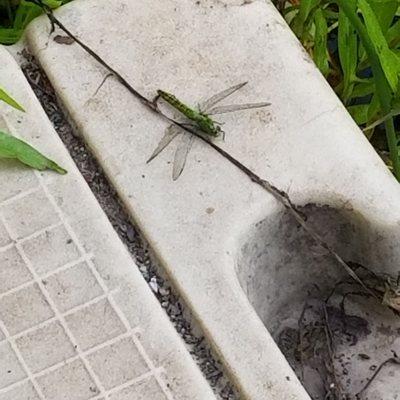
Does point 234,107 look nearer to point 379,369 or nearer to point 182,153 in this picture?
point 182,153

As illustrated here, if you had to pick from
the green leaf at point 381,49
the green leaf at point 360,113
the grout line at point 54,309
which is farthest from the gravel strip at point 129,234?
the green leaf at point 360,113

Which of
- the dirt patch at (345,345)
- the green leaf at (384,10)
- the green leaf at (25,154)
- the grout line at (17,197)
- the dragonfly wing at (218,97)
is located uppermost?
the green leaf at (384,10)

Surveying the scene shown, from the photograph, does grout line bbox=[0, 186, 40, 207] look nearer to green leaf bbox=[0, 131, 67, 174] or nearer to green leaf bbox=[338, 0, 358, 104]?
green leaf bbox=[0, 131, 67, 174]

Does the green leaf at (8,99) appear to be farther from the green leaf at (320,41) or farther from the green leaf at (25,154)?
the green leaf at (320,41)

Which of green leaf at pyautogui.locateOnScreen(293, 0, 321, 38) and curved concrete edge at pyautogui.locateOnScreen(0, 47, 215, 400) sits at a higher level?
green leaf at pyautogui.locateOnScreen(293, 0, 321, 38)

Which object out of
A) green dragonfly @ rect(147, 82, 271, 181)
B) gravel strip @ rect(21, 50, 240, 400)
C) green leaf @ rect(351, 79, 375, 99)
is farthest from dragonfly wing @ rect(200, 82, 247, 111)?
green leaf @ rect(351, 79, 375, 99)

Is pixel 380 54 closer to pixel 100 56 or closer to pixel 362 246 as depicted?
pixel 362 246
